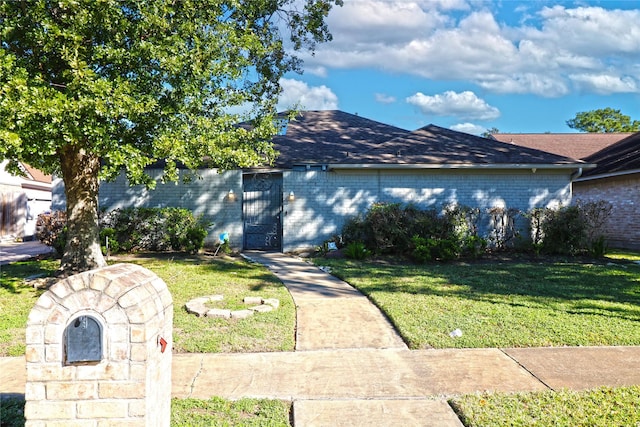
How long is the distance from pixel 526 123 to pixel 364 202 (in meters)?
34.5

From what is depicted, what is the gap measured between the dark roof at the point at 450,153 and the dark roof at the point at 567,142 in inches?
318

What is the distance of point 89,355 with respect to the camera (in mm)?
2543

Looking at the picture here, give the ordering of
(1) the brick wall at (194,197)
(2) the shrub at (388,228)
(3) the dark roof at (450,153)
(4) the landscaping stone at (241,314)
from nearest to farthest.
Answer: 1. (4) the landscaping stone at (241,314)
2. (2) the shrub at (388,228)
3. (3) the dark roof at (450,153)
4. (1) the brick wall at (194,197)

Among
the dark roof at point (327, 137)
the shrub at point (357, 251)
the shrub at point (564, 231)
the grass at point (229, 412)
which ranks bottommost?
the grass at point (229, 412)

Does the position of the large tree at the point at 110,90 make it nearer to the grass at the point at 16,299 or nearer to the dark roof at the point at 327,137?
the grass at the point at 16,299

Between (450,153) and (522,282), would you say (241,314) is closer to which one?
(522,282)

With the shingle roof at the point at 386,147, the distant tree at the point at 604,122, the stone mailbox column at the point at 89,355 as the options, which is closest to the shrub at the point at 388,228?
the shingle roof at the point at 386,147

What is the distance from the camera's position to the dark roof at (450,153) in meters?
13.2

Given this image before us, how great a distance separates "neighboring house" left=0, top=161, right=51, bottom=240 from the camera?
19.2 m

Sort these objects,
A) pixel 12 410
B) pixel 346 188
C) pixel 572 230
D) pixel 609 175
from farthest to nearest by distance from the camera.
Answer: pixel 609 175 → pixel 346 188 → pixel 572 230 → pixel 12 410

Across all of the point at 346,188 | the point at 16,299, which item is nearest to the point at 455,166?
the point at 346,188

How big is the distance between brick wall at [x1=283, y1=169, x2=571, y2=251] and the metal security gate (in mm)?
995

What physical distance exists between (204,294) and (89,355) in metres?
5.22

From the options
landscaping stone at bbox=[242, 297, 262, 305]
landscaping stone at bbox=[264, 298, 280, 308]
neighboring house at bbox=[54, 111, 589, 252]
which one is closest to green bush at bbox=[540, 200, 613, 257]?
neighboring house at bbox=[54, 111, 589, 252]
